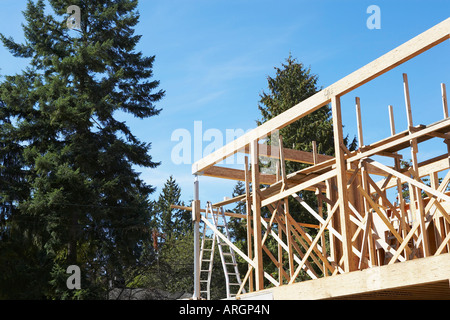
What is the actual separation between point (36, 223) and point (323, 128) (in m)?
A: 16.0

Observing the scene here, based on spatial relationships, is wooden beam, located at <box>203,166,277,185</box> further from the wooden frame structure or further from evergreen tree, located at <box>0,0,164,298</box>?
evergreen tree, located at <box>0,0,164,298</box>

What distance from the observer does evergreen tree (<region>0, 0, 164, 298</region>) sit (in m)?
24.2

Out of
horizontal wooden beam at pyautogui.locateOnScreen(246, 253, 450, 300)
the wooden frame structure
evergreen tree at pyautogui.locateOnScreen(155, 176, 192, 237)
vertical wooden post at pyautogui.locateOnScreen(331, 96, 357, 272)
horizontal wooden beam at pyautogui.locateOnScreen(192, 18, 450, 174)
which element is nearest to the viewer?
horizontal wooden beam at pyautogui.locateOnScreen(246, 253, 450, 300)

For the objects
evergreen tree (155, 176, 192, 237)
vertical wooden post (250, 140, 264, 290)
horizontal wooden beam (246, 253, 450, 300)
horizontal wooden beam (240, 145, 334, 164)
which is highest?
evergreen tree (155, 176, 192, 237)

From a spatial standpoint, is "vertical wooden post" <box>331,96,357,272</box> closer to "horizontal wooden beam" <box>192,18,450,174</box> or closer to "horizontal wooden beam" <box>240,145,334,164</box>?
"horizontal wooden beam" <box>192,18,450,174</box>

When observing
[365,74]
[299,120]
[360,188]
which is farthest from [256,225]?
[299,120]

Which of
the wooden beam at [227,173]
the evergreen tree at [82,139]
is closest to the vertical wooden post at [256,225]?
the wooden beam at [227,173]

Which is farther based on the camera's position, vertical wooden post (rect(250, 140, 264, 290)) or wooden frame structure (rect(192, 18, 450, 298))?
vertical wooden post (rect(250, 140, 264, 290))

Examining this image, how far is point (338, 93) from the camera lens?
28.7 ft

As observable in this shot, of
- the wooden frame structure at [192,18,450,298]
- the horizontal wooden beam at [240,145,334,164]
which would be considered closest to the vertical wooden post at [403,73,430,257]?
the wooden frame structure at [192,18,450,298]

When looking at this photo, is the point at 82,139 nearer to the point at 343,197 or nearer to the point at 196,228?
the point at 196,228

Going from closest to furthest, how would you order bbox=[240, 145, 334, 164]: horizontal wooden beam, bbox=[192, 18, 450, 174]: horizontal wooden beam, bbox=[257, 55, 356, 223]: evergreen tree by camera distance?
bbox=[192, 18, 450, 174]: horizontal wooden beam
bbox=[240, 145, 334, 164]: horizontal wooden beam
bbox=[257, 55, 356, 223]: evergreen tree

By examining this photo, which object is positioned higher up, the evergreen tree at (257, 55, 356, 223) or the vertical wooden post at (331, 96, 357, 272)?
the evergreen tree at (257, 55, 356, 223)

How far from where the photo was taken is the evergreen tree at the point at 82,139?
24.2 meters
